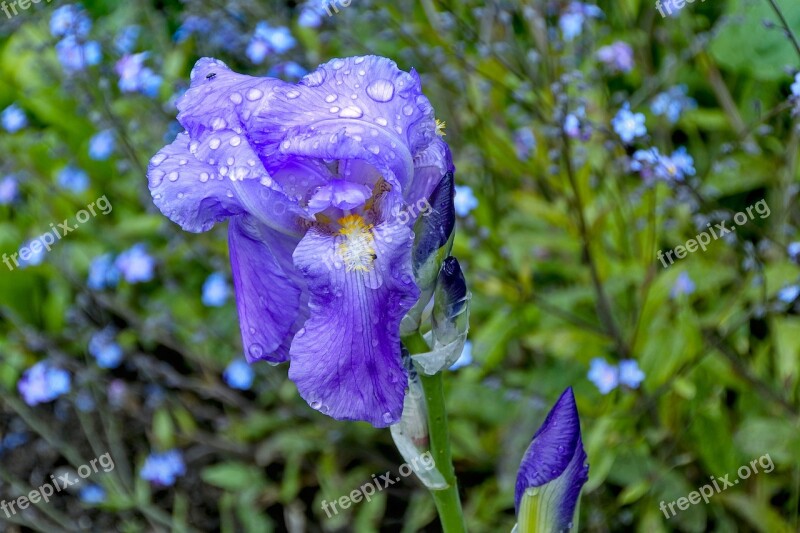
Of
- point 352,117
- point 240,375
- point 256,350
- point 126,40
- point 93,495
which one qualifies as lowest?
point 93,495

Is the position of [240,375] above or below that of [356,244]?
below

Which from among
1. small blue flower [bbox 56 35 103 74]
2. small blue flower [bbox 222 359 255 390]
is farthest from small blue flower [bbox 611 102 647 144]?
small blue flower [bbox 56 35 103 74]

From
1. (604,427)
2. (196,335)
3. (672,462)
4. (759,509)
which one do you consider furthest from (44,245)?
(759,509)

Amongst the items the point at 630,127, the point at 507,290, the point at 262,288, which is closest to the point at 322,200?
the point at 262,288

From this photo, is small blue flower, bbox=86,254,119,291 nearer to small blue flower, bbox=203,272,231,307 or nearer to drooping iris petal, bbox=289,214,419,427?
small blue flower, bbox=203,272,231,307

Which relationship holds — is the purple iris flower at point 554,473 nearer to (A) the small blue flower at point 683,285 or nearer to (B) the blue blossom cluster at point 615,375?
(B) the blue blossom cluster at point 615,375

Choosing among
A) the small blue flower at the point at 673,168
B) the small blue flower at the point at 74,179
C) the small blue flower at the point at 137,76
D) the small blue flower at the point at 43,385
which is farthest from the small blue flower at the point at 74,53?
the small blue flower at the point at 673,168
